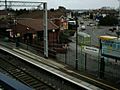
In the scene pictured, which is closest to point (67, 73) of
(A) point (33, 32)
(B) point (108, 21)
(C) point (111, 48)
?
(C) point (111, 48)

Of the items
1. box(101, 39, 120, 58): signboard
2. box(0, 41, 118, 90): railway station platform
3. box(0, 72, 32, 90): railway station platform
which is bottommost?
box(0, 41, 118, 90): railway station platform

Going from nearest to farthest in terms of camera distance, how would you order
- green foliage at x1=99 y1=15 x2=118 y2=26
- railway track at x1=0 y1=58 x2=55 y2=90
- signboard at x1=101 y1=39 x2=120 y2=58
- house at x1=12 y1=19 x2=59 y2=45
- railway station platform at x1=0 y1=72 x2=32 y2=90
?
railway station platform at x1=0 y1=72 x2=32 y2=90 → railway track at x1=0 y1=58 x2=55 y2=90 → signboard at x1=101 y1=39 x2=120 y2=58 → house at x1=12 y1=19 x2=59 y2=45 → green foliage at x1=99 y1=15 x2=118 y2=26

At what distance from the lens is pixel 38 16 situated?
55312 millimetres

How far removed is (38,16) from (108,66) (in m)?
35.0

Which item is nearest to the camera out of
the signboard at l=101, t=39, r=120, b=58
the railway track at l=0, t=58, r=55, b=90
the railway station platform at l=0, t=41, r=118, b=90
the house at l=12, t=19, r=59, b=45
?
the railway track at l=0, t=58, r=55, b=90

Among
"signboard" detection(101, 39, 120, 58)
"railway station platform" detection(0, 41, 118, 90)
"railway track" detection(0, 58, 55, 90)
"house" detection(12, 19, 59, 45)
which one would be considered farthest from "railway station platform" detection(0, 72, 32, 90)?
"house" detection(12, 19, 59, 45)

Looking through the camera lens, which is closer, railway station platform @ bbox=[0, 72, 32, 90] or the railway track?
railway station platform @ bbox=[0, 72, 32, 90]

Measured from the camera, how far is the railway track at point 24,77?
16.1 m

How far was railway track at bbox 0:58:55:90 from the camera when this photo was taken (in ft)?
52.9

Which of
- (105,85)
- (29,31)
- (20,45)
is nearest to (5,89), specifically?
(105,85)

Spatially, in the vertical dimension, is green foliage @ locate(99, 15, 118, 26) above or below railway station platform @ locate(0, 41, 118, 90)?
above

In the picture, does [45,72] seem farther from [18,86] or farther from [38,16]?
[38,16]

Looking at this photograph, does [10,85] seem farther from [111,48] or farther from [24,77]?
[111,48]

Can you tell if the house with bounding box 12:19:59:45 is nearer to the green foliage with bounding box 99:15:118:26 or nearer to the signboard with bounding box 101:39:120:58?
the signboard with bounding box 101:39:120:58
